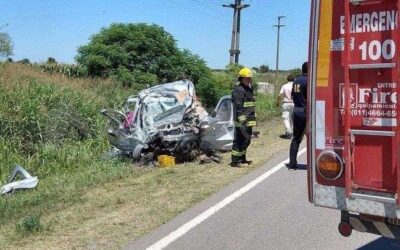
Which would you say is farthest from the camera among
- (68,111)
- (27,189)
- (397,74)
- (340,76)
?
(68,111)

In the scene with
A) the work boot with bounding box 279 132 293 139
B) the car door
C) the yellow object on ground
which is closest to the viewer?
the yellow object on ground

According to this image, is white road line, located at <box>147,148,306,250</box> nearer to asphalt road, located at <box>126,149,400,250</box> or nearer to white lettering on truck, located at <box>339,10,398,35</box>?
asphalt road, located at <box>126,149,400,250</box>

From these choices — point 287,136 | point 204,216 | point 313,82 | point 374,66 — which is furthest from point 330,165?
point 287,136

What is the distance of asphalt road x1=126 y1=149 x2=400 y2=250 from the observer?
6.04 m

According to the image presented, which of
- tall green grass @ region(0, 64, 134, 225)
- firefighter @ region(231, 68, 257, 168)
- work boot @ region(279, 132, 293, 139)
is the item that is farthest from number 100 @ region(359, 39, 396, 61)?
work boot @ region(279, 132, 293, 139)

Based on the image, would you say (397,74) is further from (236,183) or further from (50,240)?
(236,183)

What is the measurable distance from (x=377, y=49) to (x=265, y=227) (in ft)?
10.8

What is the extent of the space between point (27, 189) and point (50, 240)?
13.2 ft

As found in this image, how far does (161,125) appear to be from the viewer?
11.8 meters

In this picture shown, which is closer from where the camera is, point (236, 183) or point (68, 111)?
point (236, 183)

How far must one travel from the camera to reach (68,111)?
48.6ft

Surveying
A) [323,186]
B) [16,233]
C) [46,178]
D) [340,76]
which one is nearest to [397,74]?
[340,76]

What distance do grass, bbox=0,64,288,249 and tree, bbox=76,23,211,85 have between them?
20.6 feet

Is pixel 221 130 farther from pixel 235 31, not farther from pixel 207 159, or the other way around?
pixel 235 31
